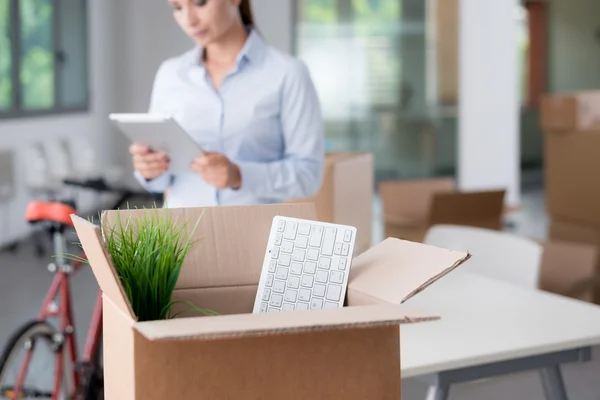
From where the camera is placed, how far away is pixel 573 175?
5.63m

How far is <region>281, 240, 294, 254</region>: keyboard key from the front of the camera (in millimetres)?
1372

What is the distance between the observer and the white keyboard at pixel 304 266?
4.39ft

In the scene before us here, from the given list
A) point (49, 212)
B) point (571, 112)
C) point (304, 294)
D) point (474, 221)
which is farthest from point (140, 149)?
point (571, 112)

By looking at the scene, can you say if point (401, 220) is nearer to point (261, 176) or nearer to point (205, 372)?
point (261, 176)

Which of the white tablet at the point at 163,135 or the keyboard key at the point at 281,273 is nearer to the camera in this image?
the keyboard key at the point at 281,273

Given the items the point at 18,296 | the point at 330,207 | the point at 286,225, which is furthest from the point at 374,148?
the point at 286,225

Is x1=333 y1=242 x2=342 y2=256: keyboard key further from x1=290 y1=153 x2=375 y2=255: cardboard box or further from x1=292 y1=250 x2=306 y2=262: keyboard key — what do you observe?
x1=290 y1=153 x2=375 y2=255: cardboard box

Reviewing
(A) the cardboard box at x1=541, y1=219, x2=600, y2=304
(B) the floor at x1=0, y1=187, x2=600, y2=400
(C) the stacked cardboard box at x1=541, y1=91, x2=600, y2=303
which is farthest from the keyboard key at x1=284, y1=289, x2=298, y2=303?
(C) the stacked cardboard box at x1=541, y1=91, x2=600, y2=303

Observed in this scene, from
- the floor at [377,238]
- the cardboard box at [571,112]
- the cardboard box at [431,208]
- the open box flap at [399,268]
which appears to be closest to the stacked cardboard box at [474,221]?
the cardboard box at [431,208]

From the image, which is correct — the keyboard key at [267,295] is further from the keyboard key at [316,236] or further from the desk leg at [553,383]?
the desk leg at [553,383]

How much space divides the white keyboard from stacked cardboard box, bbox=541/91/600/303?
426 cm

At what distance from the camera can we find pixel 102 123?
458 inches

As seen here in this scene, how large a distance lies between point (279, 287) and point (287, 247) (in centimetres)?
5

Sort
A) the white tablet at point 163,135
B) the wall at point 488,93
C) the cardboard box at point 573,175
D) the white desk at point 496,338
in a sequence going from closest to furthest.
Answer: the white desk at point 496,338 → the white tablet at point 163,135 → the cardboard box at point 573,175 → the wall at point 488,93
